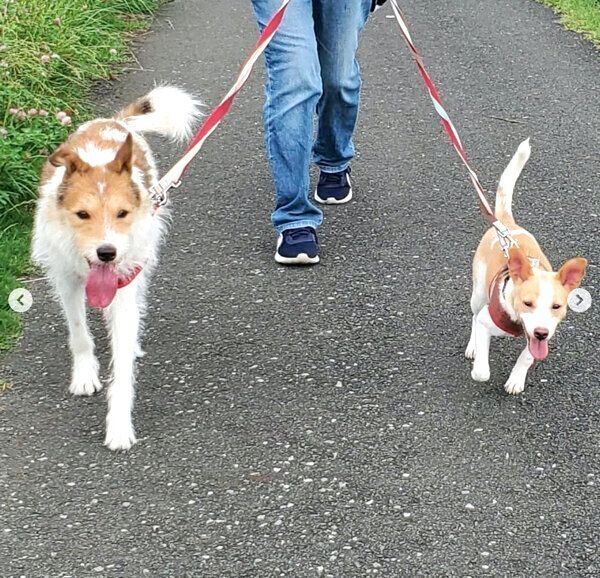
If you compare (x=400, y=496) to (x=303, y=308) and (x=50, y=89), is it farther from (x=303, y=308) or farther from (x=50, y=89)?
(x=50, y=89)

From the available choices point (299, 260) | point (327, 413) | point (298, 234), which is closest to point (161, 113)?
point (298, 234)

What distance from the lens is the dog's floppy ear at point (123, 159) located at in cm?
346

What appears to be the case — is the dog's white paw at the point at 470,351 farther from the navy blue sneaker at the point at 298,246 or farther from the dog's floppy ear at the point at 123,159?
the dog's floppy ear at the point at 123,159

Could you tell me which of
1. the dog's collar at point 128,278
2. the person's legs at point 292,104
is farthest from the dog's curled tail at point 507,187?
the dog's collar at point 128,278

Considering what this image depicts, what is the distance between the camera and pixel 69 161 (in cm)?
342

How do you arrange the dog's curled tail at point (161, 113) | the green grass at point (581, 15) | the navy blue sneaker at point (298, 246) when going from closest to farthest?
the dog's curled tail at point (161, 113) → the navy blue sneaker at point (298, 246) → the green grass at point (581, 15)

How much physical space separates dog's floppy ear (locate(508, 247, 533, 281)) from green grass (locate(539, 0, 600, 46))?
6.32 m

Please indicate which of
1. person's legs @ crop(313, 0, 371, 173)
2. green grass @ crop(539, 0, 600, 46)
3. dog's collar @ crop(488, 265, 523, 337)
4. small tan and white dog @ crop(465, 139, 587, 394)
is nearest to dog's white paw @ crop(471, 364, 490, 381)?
small tan and white dog @ crop(465, 139, 587, 394)

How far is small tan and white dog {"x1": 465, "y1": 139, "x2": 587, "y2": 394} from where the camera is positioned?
340cm

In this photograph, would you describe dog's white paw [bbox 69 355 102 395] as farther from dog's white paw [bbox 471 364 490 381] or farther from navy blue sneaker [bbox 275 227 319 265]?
dog's white paw [bbox 471 364 490 381]

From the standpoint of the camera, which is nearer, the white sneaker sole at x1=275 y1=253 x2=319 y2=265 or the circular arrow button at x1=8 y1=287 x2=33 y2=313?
the circular arrow button at x1=8 y1=287 x2=33 y2=313

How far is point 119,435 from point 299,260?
1736 millimetres

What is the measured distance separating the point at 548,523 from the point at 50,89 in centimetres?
500

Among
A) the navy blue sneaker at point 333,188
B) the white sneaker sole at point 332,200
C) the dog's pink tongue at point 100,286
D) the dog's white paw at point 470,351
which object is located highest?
the dog's pink tongue at point 100,286
